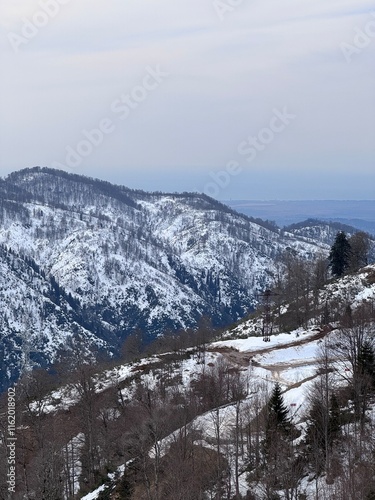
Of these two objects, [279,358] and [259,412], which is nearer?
[259,412]

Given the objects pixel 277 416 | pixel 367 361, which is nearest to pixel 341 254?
pixel 367 361

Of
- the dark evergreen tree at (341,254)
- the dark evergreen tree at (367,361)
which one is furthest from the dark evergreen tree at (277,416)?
the dark evergreen tree at (341,254)

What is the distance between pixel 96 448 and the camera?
121 ft

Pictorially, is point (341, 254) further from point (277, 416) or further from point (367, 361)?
point (277, 416)

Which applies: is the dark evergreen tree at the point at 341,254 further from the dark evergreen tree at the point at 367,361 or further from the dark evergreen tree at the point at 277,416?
the dark evergreen tree at the point at 277,416

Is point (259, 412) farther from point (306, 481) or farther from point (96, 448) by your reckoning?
point (96, 448)

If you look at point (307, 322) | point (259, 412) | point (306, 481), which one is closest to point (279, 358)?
point (307, 322)

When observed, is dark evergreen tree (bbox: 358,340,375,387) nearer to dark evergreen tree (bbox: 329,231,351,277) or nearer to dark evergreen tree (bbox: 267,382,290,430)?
dark evergreen tree (bbox: 267,382,290,430)

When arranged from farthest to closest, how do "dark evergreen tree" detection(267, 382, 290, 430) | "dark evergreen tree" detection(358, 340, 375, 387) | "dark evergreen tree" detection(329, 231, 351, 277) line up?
"dark evergreen tree" detection(329, 231, 351, 277)
"dark evergreen tree" detection(358, 340, 375, 387)
"dark evergreen tree" detection(267, 382, 290, 430)

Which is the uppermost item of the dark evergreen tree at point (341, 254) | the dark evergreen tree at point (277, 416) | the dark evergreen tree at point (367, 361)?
the dark evergreen tree at point (341, 254)

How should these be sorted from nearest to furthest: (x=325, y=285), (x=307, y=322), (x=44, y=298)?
(x=307, y=322) < (x=325, y=285) < (x=44, y=298)

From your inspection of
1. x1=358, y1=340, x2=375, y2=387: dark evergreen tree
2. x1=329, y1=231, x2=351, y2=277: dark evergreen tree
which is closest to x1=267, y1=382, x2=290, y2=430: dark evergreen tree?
x1=358, y1=340, x2=375, y2=387: dark evergreen tree

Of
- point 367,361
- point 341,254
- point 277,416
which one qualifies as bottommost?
point 277,416

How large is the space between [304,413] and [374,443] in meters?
7.68
